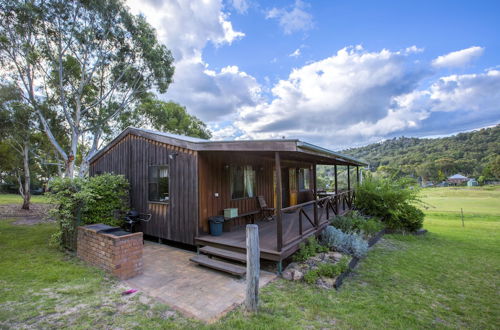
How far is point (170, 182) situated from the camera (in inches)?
247

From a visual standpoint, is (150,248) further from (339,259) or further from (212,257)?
(339,259)

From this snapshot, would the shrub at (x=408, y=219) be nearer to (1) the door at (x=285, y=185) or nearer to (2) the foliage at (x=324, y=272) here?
(1) the door at (x=285, y=185)

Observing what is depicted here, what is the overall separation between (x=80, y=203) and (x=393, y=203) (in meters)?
11.2

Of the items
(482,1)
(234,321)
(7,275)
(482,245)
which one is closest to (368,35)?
(482,1)

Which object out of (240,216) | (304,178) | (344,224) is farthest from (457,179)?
(240,216)

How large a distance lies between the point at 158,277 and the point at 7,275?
2.80 meters

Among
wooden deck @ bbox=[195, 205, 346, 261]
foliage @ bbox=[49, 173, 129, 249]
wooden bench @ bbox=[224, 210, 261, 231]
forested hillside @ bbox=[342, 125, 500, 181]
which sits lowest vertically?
wooden deck @ bbox=[195, 205, 346, 261]

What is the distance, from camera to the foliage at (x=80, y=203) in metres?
5.39

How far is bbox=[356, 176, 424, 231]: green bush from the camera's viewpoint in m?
9.26

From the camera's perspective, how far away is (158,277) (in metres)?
4.23

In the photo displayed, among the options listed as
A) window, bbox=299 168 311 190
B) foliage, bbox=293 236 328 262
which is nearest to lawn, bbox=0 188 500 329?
foliage, bbox=293 236 328 262

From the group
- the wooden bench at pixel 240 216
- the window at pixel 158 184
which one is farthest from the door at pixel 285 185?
the window at pixel 158 184

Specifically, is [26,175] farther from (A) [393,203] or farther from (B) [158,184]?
(A) [393,203]

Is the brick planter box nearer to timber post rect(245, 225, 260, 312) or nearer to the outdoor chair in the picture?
timber post rect(245, 225, 260, 312)
